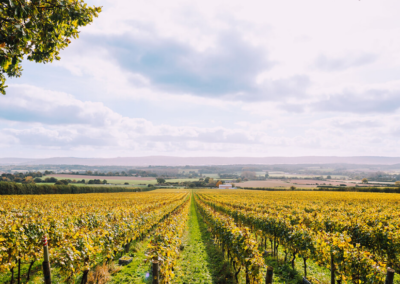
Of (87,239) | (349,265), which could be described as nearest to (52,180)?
(87,239)

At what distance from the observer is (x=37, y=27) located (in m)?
4.96

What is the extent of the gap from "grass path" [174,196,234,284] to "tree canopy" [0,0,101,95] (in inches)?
334

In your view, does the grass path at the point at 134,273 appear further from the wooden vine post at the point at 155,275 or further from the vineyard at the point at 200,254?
the wooden vine post at the point at 155,275

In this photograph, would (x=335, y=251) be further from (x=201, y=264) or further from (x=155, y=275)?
(x=201, y=264)

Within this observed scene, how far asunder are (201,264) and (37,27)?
36.9 ft

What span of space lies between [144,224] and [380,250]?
45.2ft

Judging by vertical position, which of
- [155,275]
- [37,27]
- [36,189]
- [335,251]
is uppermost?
[37,27]

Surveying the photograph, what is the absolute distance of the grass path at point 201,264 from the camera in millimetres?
8086

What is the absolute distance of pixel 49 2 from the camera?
179 inches

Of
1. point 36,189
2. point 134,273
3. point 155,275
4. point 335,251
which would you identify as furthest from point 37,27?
point 36,189

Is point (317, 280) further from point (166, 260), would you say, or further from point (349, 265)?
point (166, 260)

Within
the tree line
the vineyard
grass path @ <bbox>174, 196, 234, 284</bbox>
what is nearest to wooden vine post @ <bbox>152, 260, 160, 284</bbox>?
the vineyard

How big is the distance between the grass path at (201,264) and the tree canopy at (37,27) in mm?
8488

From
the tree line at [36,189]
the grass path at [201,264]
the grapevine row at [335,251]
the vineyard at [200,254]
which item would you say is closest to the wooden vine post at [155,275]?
the vineyard at [200,254]
